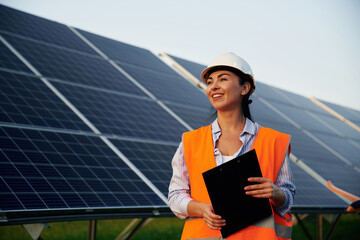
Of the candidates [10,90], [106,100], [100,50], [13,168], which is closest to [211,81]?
[13,168]

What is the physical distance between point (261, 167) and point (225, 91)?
52 centimetres

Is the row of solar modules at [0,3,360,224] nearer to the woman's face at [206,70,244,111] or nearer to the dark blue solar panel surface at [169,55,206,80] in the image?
the dark blue solar panel surface at [169,55,206,80]

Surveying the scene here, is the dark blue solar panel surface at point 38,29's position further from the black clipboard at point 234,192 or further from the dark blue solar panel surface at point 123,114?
the black clipboard at point 234,192

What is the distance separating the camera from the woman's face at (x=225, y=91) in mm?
3016

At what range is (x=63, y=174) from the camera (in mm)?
6145

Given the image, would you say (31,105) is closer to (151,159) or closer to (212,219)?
(151,159)

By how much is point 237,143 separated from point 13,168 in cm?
361

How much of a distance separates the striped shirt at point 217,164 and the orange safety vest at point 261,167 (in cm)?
4

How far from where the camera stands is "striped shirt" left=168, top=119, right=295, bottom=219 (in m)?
2.91

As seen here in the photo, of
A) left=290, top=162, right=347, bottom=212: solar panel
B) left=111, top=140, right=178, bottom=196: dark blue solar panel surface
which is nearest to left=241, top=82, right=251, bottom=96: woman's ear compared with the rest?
left=111, top=140, right=178, bottom=196: dark blue solar panel surface

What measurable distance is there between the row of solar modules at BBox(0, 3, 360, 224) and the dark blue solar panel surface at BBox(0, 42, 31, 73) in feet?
0.08

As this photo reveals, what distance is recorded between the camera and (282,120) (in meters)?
14.1

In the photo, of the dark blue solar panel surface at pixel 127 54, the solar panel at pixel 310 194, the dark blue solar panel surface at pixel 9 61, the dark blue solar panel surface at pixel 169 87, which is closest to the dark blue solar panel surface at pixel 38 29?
the dark blue solar panel surface at pixel 127 54

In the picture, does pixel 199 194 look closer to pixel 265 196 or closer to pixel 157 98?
pixel 265 196
